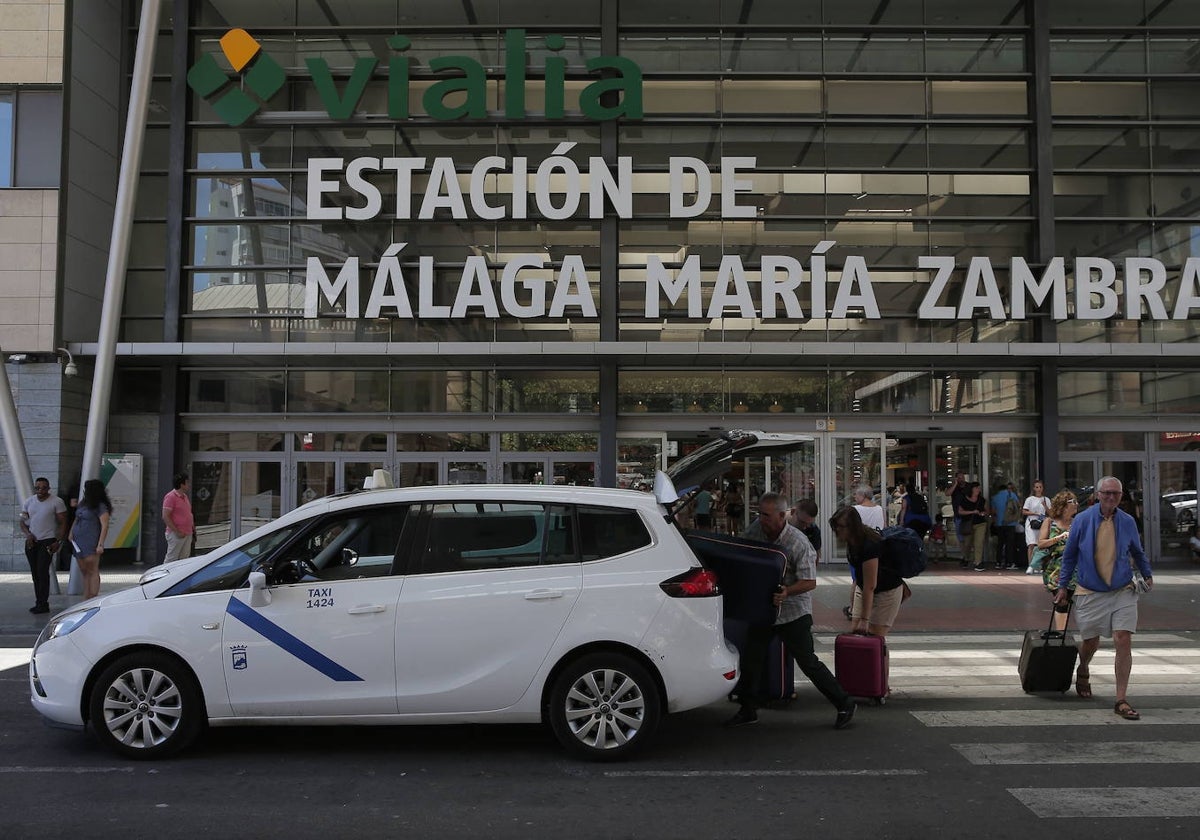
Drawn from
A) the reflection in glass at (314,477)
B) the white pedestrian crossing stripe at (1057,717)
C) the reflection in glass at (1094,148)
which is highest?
the reflection in glass at (1094,148)

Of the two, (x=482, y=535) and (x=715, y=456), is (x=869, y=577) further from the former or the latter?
(x=482, y=535)

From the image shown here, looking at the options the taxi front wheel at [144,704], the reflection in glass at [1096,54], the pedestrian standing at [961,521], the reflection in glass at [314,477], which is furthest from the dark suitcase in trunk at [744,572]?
the reflection in glass at [1096,54]

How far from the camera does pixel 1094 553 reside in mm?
7398

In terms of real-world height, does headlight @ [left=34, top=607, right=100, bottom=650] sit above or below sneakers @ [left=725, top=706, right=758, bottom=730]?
above

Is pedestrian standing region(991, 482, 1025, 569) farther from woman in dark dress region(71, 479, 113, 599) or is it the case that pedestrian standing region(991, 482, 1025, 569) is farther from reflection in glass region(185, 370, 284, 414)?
woman in dark dress region(71, 479, 113, 599)

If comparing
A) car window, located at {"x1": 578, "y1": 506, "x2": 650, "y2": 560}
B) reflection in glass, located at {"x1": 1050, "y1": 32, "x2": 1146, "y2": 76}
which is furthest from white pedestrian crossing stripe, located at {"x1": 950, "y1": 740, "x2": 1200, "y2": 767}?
reflection in glass, located at {"x1": 1050, "y1": 32, "x2": 1146, "y2": 76}

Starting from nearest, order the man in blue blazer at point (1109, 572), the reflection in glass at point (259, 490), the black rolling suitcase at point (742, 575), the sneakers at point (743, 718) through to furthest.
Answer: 1. the black rolling suitcase at point (742, 575)
2. the sneakers at point (743, 718)
3. the man in blue blazer at point (1109, 572)
4. the reflection in glass at point (259, 490)

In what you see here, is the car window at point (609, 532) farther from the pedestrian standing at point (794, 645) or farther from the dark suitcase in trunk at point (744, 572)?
the pedestrian standing at point (794, 645)

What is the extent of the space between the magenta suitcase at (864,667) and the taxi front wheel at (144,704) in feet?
15.7

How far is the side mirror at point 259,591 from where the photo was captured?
5891 mm

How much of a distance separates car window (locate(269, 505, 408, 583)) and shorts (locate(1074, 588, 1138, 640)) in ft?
17.4

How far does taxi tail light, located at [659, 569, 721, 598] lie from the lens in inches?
238

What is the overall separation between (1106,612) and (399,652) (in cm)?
538

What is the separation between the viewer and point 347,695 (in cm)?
593
